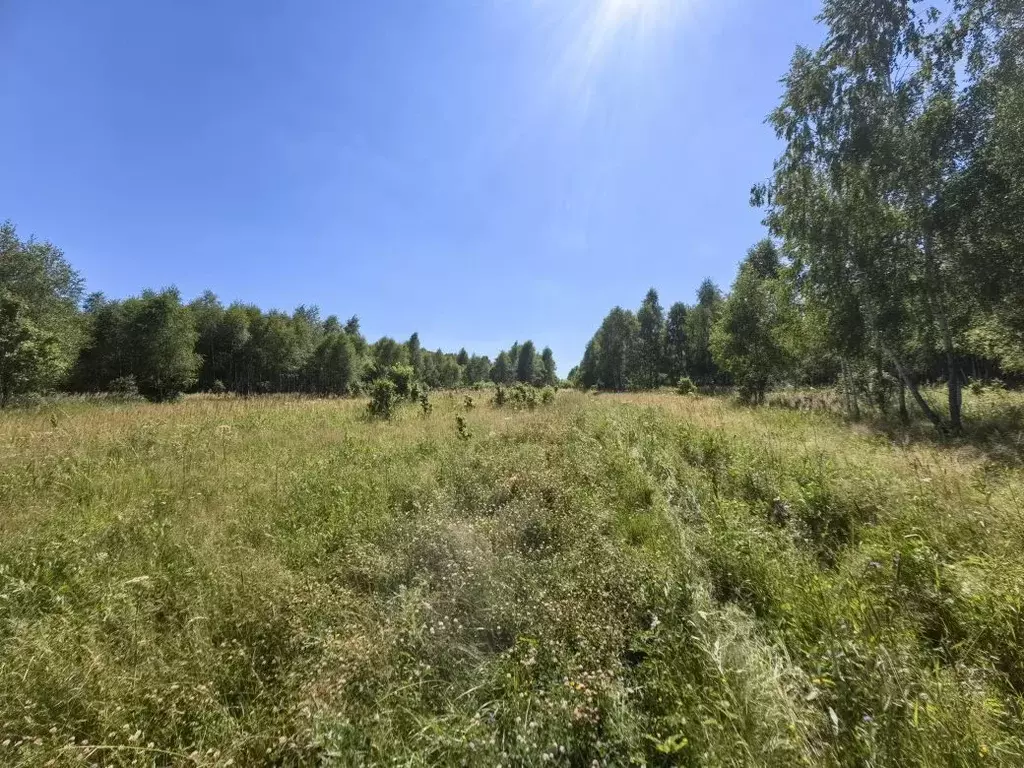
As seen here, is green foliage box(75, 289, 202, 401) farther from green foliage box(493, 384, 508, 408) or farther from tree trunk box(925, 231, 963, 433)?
tree trunk box(925, 231, 963, 433)

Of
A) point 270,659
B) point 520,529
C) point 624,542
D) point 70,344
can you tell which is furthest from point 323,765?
point 70,344

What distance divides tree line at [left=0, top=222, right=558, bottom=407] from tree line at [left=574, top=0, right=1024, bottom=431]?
16.1 meters

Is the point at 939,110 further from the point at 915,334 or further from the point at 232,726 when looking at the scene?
the point at 232,726

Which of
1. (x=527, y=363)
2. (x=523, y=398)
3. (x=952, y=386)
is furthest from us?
(x=527, y=363)

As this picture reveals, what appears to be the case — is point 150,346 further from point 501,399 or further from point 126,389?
point 501,399

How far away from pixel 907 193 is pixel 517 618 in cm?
1497

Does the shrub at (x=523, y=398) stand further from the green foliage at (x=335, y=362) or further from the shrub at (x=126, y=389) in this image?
the green foliage at (x=335, y=362)

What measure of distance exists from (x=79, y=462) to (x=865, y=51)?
2094 cm

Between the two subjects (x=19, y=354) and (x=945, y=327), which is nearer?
(x=945, y=327)

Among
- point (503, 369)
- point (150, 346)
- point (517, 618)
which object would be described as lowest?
point (517, 618)

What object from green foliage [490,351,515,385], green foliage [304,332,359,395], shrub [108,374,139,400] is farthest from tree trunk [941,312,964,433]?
green foliage [490,351,515,385]

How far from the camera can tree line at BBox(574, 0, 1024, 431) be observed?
9.12 meters

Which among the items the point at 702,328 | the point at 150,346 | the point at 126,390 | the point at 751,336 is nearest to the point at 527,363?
the point at 702,328

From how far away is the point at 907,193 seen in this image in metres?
10.3
